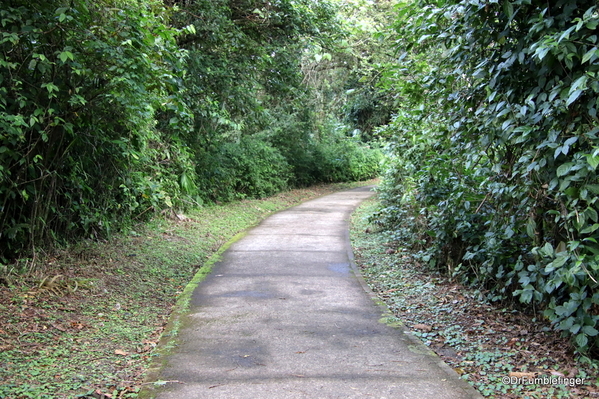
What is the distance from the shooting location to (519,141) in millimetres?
4199

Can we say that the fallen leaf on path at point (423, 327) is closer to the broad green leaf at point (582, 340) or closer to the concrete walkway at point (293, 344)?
the concrete walkway at point (293, 344)

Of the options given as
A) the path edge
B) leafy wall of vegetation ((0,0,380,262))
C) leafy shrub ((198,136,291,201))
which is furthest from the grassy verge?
leafy shrub ((198,136,291,201))

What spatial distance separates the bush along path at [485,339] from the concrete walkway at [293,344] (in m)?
0.24

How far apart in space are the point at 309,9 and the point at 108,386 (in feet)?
32.9

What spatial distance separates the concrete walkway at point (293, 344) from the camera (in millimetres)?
3746

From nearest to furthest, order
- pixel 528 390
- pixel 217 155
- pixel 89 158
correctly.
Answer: pixel 528 390
pixel 89 158
pixel 217 155

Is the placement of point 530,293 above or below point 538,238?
below

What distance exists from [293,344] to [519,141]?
2714mm

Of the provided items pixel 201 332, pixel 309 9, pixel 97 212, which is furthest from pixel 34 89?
pixel 309 9

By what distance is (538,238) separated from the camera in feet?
14.8

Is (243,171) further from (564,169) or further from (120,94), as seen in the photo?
(564,169)

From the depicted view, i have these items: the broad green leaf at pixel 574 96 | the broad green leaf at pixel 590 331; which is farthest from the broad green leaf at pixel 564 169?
the broad green leaf at pixel 590 331

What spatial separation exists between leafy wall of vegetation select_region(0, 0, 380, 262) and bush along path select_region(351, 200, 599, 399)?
3785 millimetres

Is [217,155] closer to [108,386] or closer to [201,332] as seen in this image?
[201,332]
